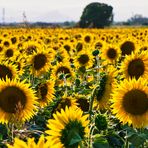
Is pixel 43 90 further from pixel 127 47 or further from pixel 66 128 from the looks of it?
pixel 127 47

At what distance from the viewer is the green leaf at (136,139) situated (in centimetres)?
257

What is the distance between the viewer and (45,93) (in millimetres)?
4645

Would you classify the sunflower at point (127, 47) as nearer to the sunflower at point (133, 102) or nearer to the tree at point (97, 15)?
the sunflower at point (133, 102)

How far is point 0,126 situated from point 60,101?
0.61 m

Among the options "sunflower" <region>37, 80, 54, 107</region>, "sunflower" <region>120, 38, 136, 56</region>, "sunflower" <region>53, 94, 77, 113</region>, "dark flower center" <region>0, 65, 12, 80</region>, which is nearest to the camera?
"sunflower" <region>53, 94, 77, 113</region>

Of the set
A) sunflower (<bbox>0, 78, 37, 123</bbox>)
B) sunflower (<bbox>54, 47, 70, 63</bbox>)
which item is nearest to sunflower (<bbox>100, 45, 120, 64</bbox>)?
sunflower (<bbox>54, 47, 70, 63</bbox>)

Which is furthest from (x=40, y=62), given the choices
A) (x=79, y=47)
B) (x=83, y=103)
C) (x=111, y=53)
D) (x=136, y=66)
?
(x=79, y=47)

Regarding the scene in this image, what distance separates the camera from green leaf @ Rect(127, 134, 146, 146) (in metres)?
2.57

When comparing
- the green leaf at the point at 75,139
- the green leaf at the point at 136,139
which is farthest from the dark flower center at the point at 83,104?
the green leaf at the point at 75,139

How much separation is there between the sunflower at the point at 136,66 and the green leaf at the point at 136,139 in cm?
205

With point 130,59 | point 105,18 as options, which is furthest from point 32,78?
point 105,18

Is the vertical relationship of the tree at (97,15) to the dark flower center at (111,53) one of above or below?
below

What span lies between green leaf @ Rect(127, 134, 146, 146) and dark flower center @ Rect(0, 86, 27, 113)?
98 centimetres

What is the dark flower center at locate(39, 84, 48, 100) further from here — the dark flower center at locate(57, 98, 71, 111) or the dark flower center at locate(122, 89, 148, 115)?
the dark flower center at locate(122, 89, 148, 115)
